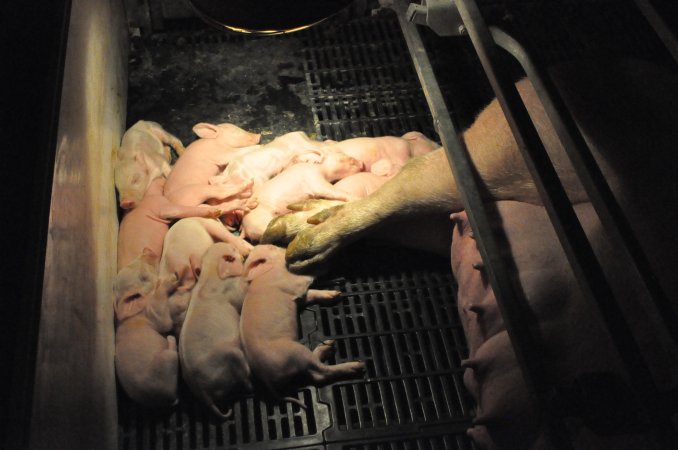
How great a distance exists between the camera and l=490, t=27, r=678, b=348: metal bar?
1.25 meters

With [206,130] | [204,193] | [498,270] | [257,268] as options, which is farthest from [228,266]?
[498,270]

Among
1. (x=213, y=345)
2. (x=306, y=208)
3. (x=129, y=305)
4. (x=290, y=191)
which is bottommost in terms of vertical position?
(x=213, y=345)

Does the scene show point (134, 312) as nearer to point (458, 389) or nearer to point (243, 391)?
point (243, 391)

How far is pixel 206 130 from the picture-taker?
2982 mm

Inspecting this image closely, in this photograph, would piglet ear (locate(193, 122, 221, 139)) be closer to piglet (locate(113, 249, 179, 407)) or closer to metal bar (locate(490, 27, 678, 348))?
piglet (locate(113, 249, 179, 407))

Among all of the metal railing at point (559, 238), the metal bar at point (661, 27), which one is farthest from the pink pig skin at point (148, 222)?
the metal bar at point (661, 27)

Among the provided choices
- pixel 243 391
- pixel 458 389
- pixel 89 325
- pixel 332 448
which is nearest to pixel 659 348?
pixel 458 389

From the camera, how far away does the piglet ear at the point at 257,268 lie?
2.32m

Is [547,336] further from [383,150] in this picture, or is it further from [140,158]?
[140,158]

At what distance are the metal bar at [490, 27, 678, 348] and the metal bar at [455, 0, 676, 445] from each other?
77 mm

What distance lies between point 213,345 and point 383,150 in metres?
1.33

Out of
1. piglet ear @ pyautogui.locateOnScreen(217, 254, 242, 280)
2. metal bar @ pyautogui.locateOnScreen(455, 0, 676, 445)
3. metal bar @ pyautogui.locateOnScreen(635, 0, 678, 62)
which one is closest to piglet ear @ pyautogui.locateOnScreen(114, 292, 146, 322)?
piglet ear @ pyautogui.locateOnScreen(217, 254, 242, 280)

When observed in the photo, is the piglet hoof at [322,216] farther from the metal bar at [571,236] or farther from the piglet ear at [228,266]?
the metal bar at [571,236]

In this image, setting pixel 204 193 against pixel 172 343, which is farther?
pixel 204 193
